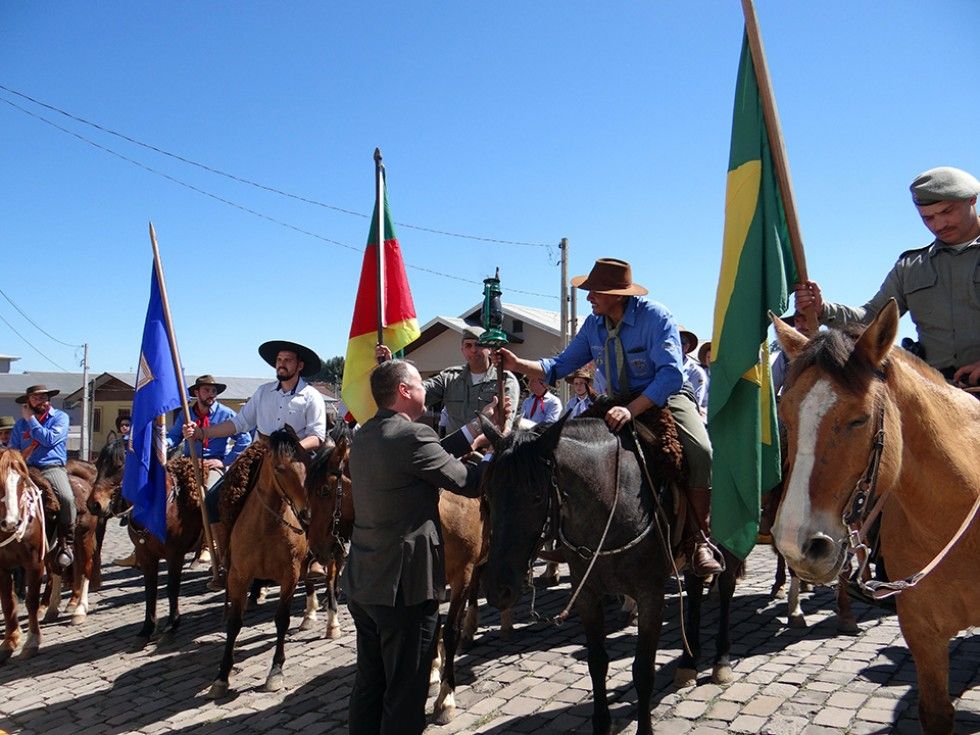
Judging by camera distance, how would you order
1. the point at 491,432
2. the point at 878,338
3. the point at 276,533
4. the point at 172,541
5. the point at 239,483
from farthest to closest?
the point at 172,541
the point at 239,483
the point at 276,533
the point at 491,432
the point at 878,338

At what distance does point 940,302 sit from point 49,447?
10.2m

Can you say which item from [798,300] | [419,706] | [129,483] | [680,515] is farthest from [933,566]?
[129,483]

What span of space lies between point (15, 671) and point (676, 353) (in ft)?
22.9

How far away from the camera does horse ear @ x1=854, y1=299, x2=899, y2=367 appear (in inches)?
111

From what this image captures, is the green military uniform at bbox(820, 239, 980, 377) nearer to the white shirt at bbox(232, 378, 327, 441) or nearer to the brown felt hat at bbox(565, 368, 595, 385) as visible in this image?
the white shirt at bbox(232, 378, 327, 441)

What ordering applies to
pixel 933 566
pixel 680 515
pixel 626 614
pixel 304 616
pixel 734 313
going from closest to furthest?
pixel 933 566 < pixel 734 313 < pixel 680 515 < pixel 626 614 < pixel 304 616

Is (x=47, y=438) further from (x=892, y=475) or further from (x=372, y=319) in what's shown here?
(x=892, y=475)

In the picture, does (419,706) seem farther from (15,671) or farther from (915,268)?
(15,671)

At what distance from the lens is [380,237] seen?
7.09 metres

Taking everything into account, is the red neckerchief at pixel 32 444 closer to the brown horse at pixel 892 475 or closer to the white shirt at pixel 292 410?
the white shirt at pixel 292 410

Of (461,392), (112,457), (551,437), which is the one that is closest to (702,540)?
(551,437)

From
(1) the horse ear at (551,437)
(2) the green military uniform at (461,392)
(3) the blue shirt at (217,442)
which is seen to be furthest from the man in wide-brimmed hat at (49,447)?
(1) the horse ear at (551,437)

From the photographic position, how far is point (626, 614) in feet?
24.7

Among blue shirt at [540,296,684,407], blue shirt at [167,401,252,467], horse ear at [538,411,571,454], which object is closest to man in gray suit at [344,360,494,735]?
horse ear at [538,411,571,454]
